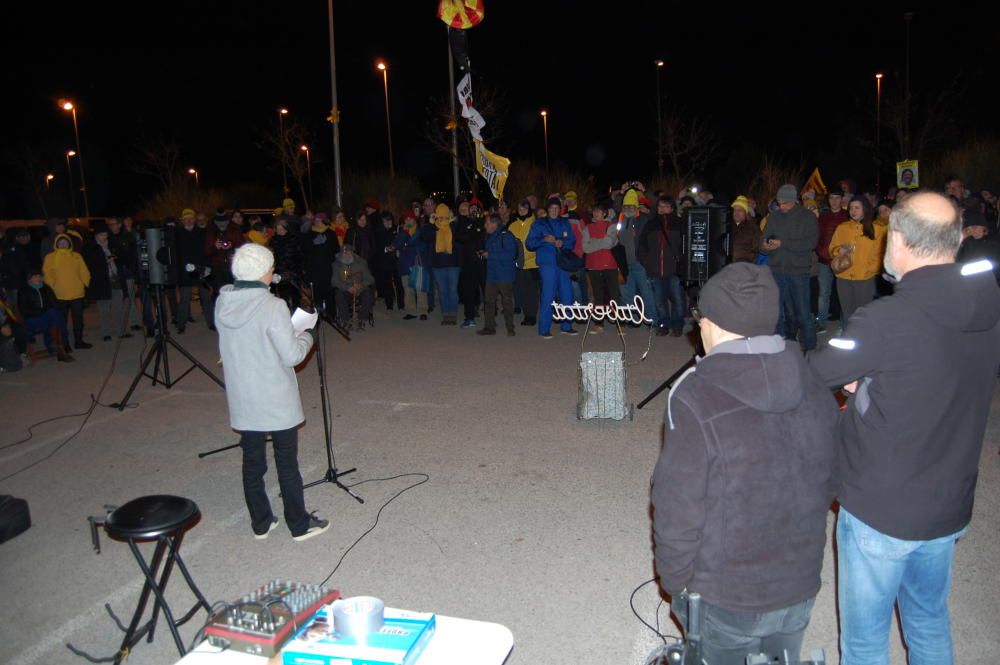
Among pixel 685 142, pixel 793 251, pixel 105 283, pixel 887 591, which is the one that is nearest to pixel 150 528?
pixel 887 591

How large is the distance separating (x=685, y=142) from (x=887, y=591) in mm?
36667

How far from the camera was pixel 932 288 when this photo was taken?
2.53 metres

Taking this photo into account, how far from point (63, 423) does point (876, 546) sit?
8.27 m

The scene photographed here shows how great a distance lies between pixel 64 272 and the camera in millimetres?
12016

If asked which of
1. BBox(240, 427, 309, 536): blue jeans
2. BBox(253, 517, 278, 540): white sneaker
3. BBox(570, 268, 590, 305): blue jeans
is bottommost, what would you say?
BBox(253, 517, 278, 540): white sneaker

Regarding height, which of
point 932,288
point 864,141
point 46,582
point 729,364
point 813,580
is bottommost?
point 46,582

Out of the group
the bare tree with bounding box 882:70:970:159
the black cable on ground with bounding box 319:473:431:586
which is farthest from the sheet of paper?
the bare tree with bounding box 882:70:970:159

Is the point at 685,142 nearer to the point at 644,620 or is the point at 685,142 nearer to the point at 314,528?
the point at 314,528

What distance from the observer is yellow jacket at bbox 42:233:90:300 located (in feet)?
39.2

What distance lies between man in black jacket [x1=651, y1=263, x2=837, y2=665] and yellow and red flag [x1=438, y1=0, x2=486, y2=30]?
15.4m

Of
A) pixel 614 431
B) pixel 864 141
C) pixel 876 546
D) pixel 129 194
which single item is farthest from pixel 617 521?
pixel 129 194

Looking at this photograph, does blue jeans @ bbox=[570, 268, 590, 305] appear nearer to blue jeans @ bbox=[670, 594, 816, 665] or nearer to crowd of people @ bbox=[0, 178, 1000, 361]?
crowd of people @ bbox=[0, 178, 1000, 361]

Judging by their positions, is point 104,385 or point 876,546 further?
point 104,385

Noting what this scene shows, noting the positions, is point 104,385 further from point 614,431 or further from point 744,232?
point 744,232
